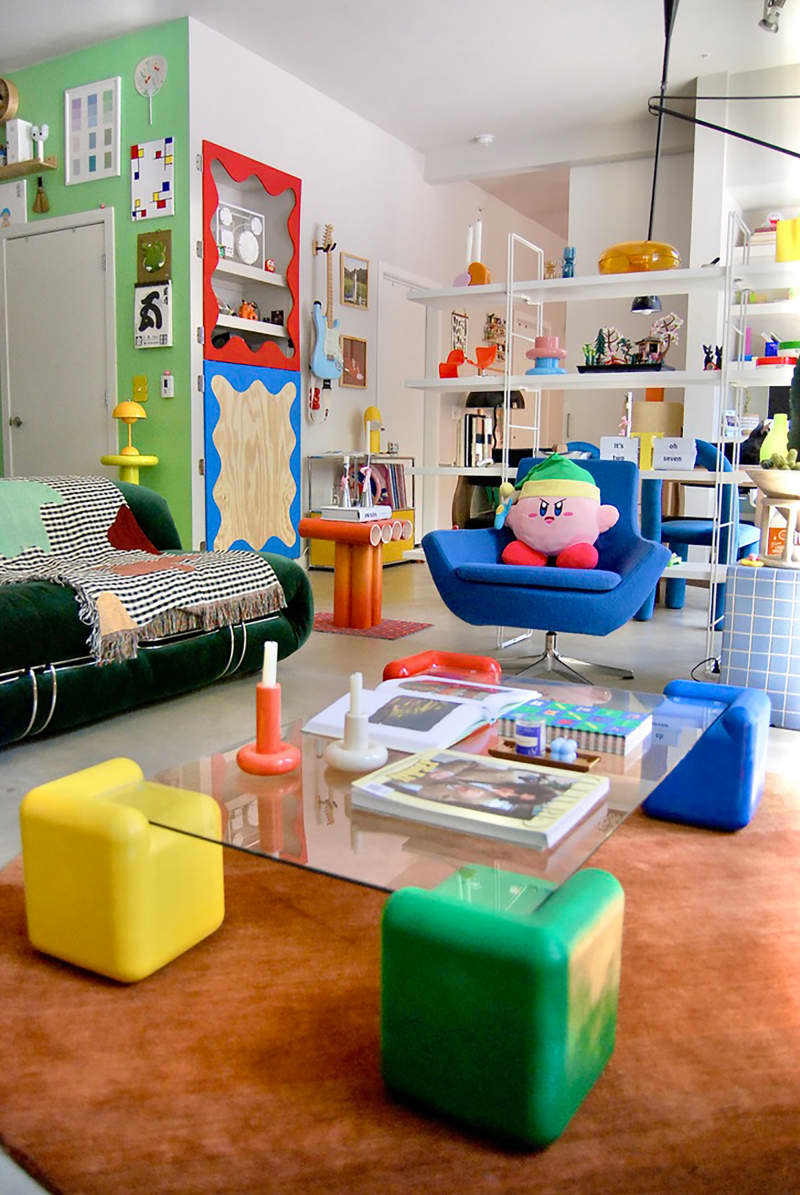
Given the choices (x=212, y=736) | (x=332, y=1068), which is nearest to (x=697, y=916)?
(x=332, y=1068)

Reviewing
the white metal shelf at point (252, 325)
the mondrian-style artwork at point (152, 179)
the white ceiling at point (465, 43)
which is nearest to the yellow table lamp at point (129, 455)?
the white metal shelf at point (252, 325)

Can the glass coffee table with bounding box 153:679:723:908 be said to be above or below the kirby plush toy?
below

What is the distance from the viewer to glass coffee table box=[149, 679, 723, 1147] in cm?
109

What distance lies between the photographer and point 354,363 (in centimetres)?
702

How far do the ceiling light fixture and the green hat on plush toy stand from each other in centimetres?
301

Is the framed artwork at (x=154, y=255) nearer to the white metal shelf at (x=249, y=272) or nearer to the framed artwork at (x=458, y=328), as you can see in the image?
the white metal shelf at (x=249, y=272)

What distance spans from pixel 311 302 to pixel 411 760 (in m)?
5.46

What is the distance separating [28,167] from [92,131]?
0.52 meters

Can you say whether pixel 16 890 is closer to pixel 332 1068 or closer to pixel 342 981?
pixel 342 981

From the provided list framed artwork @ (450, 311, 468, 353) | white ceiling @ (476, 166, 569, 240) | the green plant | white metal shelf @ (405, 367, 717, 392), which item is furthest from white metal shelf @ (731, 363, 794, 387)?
framed artwork @ (450, 311, 468, 353)

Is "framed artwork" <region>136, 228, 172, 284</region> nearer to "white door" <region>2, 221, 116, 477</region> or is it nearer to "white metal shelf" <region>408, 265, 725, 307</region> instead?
"white door" <region>2, 221, 116, 477</region>

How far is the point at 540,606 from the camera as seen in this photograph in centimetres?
327

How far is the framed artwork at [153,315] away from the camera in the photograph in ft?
18.0

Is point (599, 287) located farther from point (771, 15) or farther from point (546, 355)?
point (771, 15)
